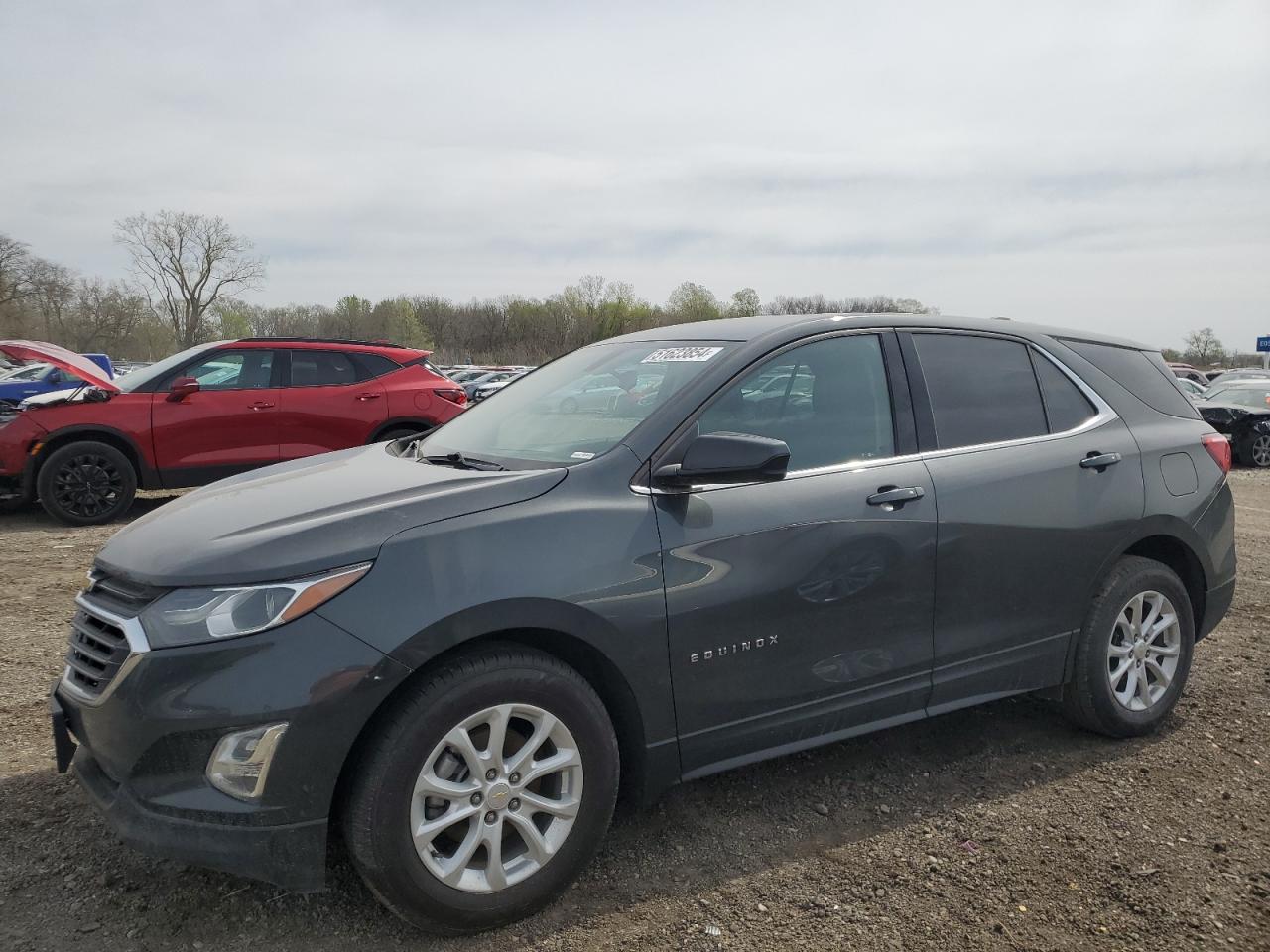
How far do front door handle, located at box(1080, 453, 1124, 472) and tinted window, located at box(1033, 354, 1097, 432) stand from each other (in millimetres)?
145

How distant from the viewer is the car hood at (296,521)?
90.9 inches

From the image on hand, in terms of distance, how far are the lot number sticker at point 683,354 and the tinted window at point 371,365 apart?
6.29m

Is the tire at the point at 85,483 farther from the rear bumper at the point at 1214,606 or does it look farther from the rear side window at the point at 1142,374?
the rear bumper at the point at 1214,606

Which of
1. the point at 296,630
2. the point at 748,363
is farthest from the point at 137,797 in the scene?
the point at 748,363

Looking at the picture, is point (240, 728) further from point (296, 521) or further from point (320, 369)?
point (320, 369)

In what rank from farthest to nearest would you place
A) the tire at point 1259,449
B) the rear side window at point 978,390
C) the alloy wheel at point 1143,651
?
the tire at point 1259,449, the alloy wheel at point 1143,651, the rear side window at point 978,390

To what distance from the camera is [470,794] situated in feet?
7.81

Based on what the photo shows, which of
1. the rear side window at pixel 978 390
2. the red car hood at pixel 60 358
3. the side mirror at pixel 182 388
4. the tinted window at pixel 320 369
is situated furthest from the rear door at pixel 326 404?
the rear side window at pixel 978 390

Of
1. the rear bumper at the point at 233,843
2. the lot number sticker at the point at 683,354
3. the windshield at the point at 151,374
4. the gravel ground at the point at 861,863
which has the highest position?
the windshield at the point at 151,374

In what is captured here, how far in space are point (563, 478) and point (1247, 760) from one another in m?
2.95

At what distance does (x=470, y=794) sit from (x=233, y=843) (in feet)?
1.87

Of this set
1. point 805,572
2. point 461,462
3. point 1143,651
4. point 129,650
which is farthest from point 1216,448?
point 129,650

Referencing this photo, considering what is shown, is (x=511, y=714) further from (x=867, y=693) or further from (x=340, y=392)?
(x=340, y=392)

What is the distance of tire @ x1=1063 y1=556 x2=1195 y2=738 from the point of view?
3.61 metres
